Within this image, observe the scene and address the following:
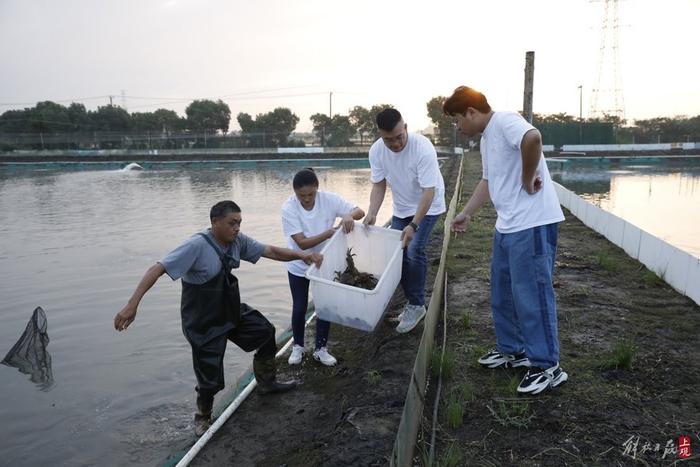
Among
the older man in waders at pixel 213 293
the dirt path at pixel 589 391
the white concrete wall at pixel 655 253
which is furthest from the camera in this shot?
the white concrete wall at pixel 655 253

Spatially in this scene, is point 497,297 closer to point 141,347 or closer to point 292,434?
point 292,434

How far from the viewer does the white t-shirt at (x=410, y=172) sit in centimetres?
367

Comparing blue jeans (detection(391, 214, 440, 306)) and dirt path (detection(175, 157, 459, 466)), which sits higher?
blue jeans (detection(391, 214, 440, 306))

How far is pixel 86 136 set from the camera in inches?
2176

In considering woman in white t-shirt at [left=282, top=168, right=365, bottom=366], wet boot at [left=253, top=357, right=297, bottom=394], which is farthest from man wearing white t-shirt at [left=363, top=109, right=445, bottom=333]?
wet boot at [left=253, top=357, right=297, bottom=394]

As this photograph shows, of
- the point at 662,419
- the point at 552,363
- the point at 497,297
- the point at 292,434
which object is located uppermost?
the point at 497,297

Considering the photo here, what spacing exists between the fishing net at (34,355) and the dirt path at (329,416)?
2.06 metres

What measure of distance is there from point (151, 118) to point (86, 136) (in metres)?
8.47

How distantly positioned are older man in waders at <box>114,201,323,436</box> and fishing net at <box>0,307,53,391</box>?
188 centimetres

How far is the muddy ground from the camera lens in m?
2.47

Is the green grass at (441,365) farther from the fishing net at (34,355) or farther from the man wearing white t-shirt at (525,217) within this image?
the fishing net at (34,355)

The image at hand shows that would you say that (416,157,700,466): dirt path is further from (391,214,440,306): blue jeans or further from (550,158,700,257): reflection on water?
(550,158,700,257): reflection on water

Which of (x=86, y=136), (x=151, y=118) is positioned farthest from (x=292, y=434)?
(x=151, y=118)

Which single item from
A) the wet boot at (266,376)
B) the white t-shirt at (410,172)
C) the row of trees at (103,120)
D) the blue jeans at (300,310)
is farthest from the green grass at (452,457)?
the row of trees at (103,120)
